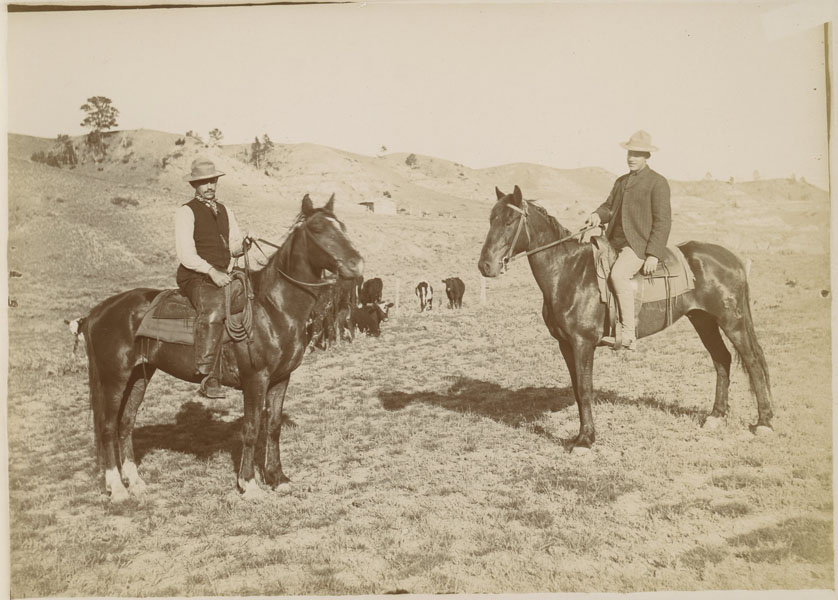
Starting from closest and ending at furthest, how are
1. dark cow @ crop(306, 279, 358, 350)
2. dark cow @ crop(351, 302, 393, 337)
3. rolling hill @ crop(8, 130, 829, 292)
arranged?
rolling hill @ crop(8, 130, 829, 292) < dark cow @ crop(306, 279, 358, 350) < dark cow @ crop(351, 302, 393, 337)

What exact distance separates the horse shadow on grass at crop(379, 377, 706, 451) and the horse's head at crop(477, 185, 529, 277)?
2.14 m

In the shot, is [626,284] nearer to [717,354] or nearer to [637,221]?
[637,221]

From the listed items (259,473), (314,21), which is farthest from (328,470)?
(314,21)

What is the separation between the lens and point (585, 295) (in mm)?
6340

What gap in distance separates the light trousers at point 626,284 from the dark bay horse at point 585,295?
0.77 ft

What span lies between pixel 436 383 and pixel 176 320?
14.1 ft

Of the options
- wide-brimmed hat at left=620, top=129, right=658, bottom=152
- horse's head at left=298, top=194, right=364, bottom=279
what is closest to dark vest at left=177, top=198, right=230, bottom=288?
horse's head at left=298, top=194, right=364, bottom=279

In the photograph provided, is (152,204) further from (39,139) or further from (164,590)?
(164,590)

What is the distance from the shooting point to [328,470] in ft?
19.9

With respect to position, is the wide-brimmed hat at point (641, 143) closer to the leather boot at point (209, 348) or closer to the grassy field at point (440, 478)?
the grassy field at point (440, 478)

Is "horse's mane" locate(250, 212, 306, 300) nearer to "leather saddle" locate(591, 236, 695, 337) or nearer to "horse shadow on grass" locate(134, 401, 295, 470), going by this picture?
"horse shadow on grass" locate(134, 401, 295, 470)

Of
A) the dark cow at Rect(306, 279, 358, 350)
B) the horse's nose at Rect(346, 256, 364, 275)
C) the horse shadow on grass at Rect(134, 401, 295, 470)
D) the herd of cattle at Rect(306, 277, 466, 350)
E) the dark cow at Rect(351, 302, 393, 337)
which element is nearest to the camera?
the horse's nose at Rect(346, 256, 364, 275)

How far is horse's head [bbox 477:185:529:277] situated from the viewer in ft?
20.0

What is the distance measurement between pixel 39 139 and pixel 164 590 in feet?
17.4
